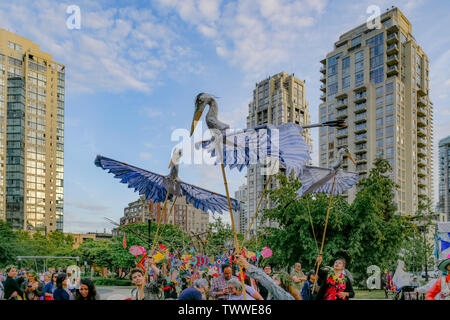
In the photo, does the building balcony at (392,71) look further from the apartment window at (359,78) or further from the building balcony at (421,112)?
the building balcony at (421,112)

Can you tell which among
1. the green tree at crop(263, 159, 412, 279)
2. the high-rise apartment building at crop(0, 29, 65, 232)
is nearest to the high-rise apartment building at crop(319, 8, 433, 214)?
the green tree at crop(263, 159, 412, 279)

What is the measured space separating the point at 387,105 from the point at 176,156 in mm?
49066

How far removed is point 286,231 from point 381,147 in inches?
1564

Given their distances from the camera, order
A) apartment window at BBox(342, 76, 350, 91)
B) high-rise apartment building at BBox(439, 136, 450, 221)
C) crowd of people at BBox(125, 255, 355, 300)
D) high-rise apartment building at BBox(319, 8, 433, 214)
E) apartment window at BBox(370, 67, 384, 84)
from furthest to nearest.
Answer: high-rise apartment building at BBox(439, 136, 450, 221)
apartment window at BBox(342, 76, 350, 91)
apartment window at BBox(370, 67, 384, 84)
high-rise apartment building at BBox(319, 8, 433, 214)
crowd of people at BBox(125, 255, 355, 300)

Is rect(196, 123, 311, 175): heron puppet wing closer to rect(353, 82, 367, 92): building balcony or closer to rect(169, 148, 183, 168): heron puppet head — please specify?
rect(169, 148, 183, 168): heron puppet head

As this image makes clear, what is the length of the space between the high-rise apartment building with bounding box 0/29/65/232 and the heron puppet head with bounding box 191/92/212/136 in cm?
6594

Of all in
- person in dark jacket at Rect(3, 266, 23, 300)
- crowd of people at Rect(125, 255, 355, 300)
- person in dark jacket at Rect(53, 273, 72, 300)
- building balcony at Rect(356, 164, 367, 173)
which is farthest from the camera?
building balcony at Rect(356, 164, 367, 173)

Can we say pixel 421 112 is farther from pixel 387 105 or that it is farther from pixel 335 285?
pixel 335 285

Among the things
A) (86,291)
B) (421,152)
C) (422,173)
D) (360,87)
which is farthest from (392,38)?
(86,291)

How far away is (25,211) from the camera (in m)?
69.2

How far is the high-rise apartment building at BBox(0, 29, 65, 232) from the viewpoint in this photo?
65.0 metres

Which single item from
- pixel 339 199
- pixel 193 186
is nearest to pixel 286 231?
pixel 339 199

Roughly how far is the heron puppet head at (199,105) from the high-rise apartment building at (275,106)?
62238 mm
